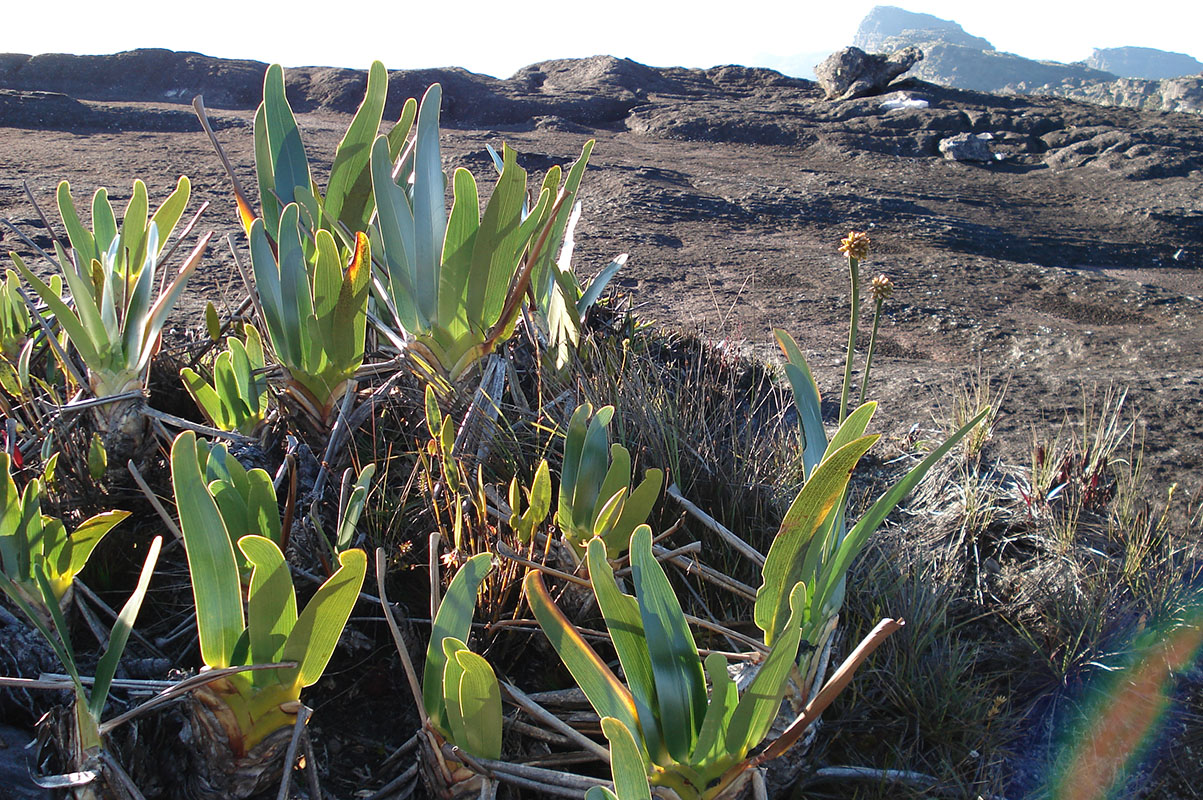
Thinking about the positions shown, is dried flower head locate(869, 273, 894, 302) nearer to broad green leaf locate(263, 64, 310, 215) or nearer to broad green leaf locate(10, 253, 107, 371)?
broad green leaf locate(263, 64, 310, 215)

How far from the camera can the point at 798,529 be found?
78 centimetres

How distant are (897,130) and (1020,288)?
4.10 metres

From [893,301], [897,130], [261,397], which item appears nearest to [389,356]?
[261,397]

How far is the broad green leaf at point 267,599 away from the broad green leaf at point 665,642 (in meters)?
0.31

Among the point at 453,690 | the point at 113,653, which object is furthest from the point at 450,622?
the point at 113,653

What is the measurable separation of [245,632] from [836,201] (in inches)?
164

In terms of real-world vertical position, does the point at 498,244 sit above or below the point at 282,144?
below

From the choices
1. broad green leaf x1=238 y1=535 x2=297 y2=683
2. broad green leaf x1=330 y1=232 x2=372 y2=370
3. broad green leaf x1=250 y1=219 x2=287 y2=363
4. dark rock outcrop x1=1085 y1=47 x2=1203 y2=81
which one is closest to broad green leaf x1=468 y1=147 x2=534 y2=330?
broad green leaf x1=330 y1=232 x2=372 y2=370

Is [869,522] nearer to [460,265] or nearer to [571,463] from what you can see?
[571,463]

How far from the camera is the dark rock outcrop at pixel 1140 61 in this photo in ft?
301

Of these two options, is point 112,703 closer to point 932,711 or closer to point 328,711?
point 328,711

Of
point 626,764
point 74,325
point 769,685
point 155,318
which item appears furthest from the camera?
point 155,318

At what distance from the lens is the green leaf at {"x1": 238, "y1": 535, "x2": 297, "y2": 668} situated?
658mm

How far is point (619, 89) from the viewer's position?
28.2 feet
